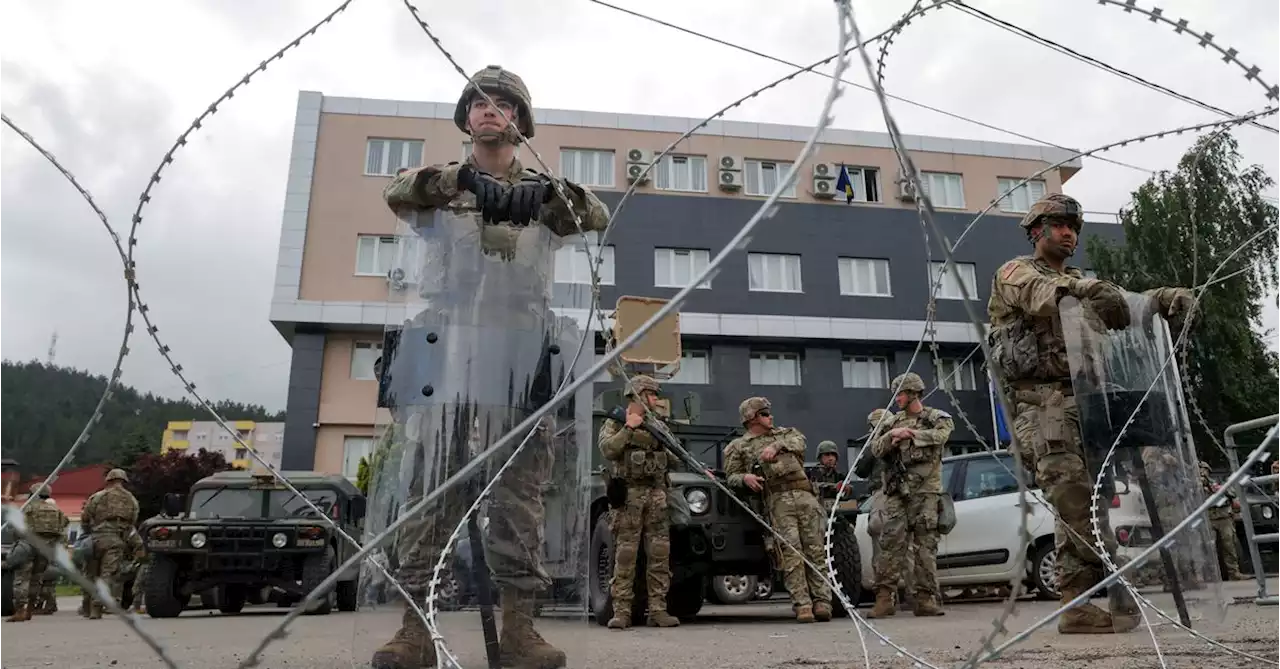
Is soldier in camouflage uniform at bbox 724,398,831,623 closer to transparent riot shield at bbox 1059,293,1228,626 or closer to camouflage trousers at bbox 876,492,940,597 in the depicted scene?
camouflage trousers at bbox 876,492,940,597

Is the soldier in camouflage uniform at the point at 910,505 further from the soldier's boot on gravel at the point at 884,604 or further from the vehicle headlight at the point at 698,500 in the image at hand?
the vehicle headlight at the point at 698,500

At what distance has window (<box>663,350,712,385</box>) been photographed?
780 inches

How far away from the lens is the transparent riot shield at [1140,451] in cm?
349

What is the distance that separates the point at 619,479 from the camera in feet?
18.0

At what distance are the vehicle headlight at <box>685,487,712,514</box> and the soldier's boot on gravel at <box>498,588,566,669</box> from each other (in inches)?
130

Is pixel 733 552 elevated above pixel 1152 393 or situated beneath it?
situated beneath

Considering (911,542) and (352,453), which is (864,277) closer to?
(352,453)

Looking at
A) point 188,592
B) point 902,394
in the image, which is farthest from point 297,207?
point 902,394

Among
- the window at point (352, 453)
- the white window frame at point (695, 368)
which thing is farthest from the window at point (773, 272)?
the window at point (352, 453)

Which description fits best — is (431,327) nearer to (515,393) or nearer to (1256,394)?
(515,393)

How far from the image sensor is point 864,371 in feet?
68.2

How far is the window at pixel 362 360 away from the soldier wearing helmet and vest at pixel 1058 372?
16480mm

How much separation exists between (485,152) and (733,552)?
370cm

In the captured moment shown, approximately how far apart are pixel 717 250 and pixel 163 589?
14.4 metres
